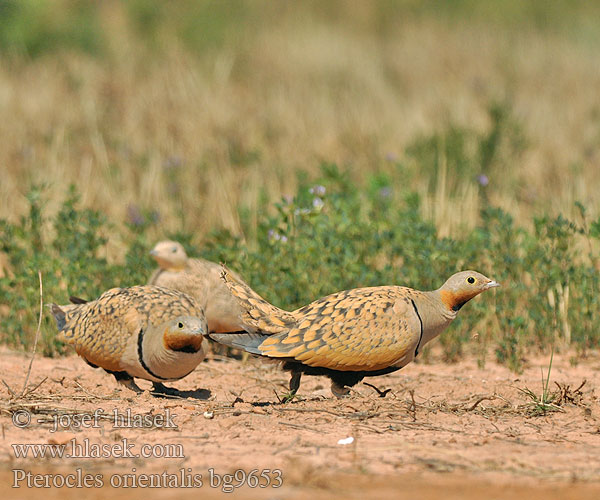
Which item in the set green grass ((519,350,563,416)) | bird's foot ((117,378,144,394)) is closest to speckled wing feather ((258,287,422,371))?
green grass ((519,350,563,416))

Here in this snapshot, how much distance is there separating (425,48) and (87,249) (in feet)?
37.4

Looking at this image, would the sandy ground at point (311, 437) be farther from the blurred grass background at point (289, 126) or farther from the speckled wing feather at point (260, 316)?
the blurred grass background at point (289, 126)

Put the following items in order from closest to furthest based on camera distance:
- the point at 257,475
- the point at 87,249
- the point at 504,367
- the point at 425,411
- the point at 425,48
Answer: the point at 257,475
the point at 425,411
the point at 504,367
the point at 87,249
the point at 425,48

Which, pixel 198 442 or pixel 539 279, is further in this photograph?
pixel 539 279

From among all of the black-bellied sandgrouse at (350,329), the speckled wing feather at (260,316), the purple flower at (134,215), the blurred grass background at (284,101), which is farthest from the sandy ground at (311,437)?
the blurred grass background at (284,101)

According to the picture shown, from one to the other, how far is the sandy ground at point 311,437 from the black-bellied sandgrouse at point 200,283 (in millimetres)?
Answer: 762

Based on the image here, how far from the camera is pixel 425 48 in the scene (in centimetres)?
1720

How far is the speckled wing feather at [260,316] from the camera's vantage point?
504 centimetres

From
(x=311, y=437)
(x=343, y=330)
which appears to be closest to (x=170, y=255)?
(x=343, y=330)

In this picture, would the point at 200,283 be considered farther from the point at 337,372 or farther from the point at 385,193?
the point at 385,193

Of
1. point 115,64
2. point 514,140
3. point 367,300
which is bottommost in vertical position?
point 367,300

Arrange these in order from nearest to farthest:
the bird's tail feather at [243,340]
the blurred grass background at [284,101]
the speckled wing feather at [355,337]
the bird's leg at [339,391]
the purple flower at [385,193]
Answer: the speckled wing feather at [355,337]
the bird's tail feather at [243,340]
the bird's leg at [339,391]
the purple flower at [385,193]
the blurred grass background at [284,101]

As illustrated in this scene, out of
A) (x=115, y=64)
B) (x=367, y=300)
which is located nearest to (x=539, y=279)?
(x=367, y=300)

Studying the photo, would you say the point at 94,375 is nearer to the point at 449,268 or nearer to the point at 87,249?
the point at 87,249
